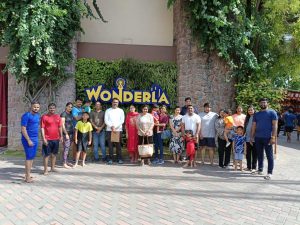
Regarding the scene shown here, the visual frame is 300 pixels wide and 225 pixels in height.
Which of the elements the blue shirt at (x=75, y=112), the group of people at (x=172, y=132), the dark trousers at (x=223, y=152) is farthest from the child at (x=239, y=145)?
the blue shirt at (x=75, y=112)

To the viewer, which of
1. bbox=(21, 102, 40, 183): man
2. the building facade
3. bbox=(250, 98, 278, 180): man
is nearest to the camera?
bbox=(21, 102, 40, 183): man

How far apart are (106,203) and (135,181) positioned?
1729mm

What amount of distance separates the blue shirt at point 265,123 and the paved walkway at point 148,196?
41.8 inches

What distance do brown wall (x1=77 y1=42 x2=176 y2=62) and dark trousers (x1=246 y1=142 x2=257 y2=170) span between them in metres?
5.28

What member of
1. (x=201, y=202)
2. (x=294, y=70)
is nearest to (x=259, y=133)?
(x=201, y=202)

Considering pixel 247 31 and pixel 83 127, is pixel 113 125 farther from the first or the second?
pixel 247 31

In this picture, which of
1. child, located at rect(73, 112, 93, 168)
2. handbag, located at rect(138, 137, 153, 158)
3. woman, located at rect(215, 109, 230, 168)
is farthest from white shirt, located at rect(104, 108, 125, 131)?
woman, located at rect(215, 109, 230, 168)

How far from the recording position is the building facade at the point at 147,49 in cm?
1178

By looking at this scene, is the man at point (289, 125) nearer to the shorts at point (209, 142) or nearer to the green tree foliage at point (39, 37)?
the shorts at point (209, 142)

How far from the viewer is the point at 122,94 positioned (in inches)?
484

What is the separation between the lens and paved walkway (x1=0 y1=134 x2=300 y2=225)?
526cm

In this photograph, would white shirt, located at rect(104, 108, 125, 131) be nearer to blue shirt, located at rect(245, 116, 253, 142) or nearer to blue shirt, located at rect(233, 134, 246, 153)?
blue shirt, located at rect(233, 134, 246, 153)

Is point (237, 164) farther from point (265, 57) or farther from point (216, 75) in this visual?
point (265, 57)

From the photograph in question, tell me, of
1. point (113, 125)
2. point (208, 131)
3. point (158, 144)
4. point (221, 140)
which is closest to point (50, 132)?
point (113, 125)
